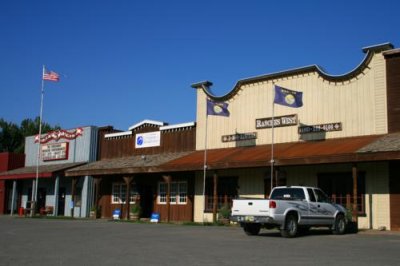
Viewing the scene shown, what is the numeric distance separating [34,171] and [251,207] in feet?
88.3

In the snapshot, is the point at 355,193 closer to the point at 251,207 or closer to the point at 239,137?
the point at 251,207

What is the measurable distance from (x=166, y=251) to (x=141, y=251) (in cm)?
62

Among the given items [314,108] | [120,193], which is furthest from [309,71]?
[120,193]

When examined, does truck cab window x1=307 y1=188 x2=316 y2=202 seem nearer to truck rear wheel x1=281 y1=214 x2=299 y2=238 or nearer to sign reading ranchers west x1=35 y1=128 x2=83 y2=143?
truck rear wheel x1=281 y1=214 x2=299 y2=238

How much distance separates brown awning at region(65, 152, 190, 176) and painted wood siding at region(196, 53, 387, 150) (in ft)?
8.00

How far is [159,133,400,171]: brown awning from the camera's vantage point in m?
20.5

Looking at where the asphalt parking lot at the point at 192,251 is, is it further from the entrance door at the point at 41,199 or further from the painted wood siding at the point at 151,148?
the entrance door at the point at 41,199

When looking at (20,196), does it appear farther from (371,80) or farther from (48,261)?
(48,261)

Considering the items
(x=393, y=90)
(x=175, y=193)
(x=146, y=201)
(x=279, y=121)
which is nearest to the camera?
→ (x=393, y=90)

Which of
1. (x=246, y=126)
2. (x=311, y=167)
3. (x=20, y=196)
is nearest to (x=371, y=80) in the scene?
(x=311, y=167)

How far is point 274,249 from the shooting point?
13.4 meters

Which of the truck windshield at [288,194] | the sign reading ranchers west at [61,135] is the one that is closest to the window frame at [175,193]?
the sign reading ranchers west at [61,135]

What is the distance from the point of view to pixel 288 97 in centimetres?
2473

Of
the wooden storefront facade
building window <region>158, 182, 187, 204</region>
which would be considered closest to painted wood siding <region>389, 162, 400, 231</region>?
the wooden storefront facade
